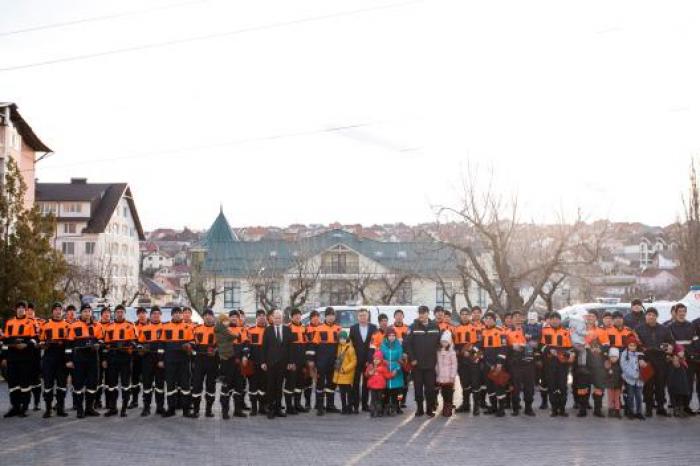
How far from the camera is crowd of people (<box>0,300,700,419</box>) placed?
16172 mm

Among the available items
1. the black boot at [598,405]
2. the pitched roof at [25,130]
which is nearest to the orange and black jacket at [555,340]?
the black boot at [598,405]

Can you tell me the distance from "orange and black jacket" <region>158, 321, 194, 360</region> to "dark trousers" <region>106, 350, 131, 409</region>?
31.9 inches

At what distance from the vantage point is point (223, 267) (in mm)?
82188

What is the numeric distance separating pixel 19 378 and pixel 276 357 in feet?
17.3

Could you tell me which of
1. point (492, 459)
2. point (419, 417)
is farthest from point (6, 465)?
point (419, 417)

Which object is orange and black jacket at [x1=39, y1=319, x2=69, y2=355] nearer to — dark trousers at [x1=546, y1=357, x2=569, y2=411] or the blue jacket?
the blue jacket

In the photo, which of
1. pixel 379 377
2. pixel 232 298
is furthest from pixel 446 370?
pixel 232 298

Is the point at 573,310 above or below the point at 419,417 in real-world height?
above

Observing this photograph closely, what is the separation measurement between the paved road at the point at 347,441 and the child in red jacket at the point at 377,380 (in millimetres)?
465

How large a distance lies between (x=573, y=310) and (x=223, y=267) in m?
60.7

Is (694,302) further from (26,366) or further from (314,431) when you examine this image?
(26,366)

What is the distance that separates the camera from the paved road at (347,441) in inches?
457

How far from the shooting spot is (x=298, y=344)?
55.9 ft

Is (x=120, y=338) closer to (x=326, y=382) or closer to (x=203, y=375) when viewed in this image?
(x=203, y=375)
